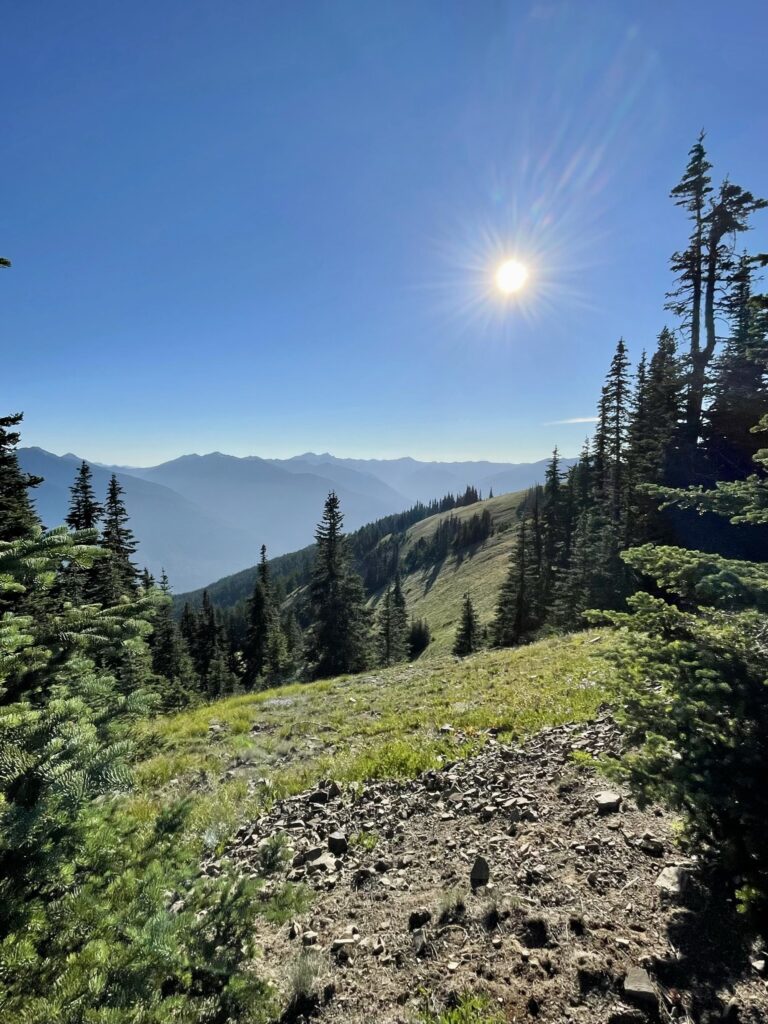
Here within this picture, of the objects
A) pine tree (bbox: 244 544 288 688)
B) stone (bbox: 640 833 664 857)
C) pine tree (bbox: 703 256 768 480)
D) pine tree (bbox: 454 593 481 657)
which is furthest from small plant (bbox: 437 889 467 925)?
pine tree (bbox: 244 544 288 688)

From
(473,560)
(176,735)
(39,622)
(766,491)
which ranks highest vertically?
(766,491)

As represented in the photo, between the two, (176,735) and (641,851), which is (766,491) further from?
(176,735)

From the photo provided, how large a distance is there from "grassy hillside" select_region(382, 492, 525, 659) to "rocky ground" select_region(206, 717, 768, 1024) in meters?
54.6

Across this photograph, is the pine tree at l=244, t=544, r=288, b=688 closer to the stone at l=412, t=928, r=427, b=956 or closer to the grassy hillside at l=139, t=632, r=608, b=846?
the grassy hillside at l=139, t=632, r=608, b=846

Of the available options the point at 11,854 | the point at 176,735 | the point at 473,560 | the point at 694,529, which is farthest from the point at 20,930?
the point at 473,560

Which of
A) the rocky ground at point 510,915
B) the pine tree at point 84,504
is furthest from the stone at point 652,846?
the pine tree at point 84,504

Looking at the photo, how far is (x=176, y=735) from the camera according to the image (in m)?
13.4

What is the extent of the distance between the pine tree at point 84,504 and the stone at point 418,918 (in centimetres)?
3197

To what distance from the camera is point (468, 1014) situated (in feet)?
12.5

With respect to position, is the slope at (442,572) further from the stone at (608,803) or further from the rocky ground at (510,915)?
the stone at (608,803)

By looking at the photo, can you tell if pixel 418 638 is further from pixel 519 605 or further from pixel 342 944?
pixel 342 944

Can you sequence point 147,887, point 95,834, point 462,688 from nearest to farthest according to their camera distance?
point 95,834 → point 147,887 → point 462,688

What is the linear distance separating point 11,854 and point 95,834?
50cm

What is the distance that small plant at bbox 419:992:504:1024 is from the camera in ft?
12.3
